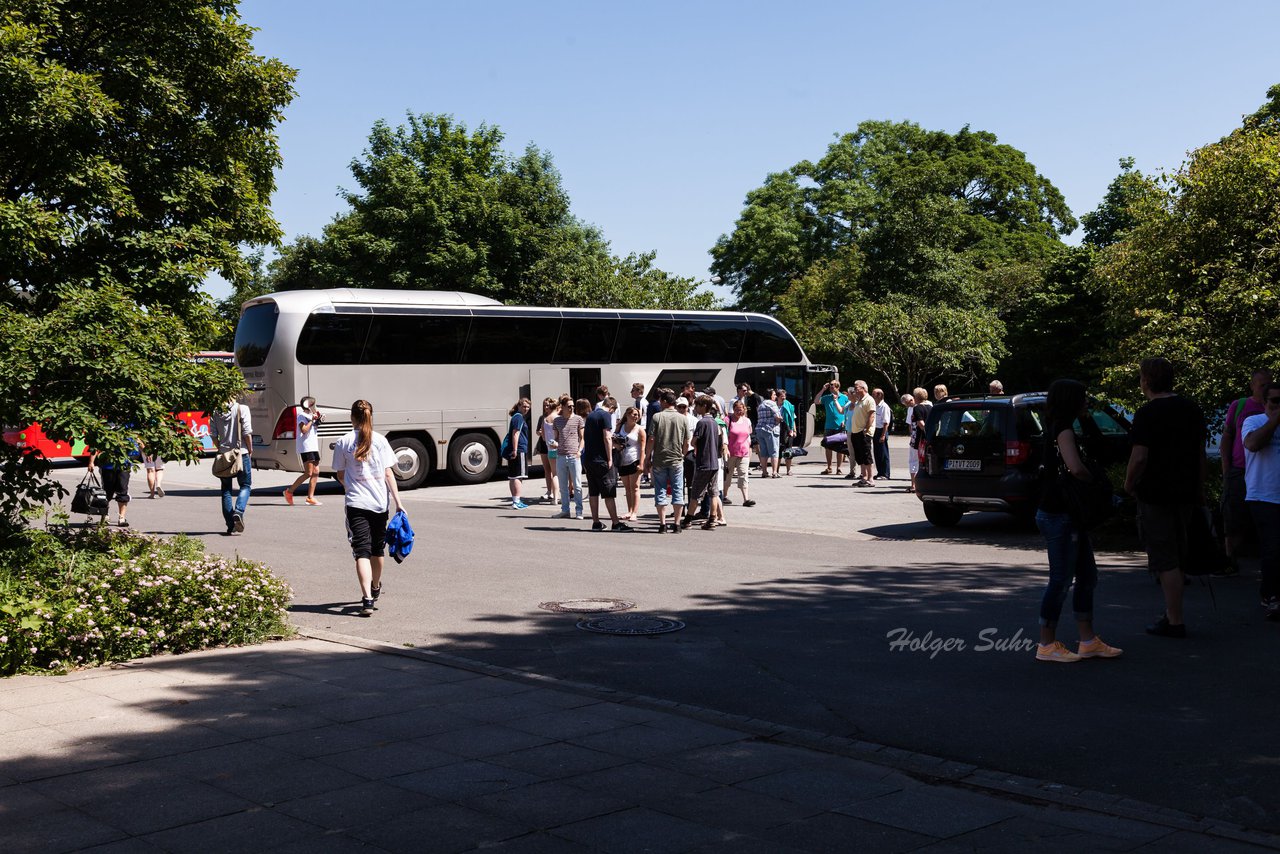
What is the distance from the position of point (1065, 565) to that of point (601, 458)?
884cm

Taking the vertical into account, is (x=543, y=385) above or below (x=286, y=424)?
above

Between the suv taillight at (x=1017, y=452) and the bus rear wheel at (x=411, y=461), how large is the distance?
497 inches

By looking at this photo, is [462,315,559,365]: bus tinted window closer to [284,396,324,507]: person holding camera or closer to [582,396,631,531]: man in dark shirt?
[284,396,324,507]: person holding camera

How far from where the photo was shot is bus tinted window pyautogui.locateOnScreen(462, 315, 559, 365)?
81.4ft

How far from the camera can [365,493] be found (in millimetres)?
9594

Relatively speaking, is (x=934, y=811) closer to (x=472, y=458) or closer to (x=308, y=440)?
(x=308, y=440)

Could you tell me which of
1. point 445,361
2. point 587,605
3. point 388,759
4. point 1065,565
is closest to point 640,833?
point 388,759

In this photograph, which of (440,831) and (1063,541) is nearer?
(440,831)

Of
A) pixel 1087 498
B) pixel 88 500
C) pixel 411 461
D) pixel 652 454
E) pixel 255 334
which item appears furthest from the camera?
pixel 411 461

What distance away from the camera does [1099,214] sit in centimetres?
5791

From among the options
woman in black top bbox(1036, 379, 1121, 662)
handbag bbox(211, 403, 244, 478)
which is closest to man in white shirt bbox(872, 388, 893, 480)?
handbag bbox(211, 403, 244, 478)

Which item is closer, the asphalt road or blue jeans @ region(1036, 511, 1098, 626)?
the asphalt road

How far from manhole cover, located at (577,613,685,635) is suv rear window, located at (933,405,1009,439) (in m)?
6.87

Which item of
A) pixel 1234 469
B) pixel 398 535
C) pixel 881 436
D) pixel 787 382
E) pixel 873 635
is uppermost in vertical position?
pixel 787 382
